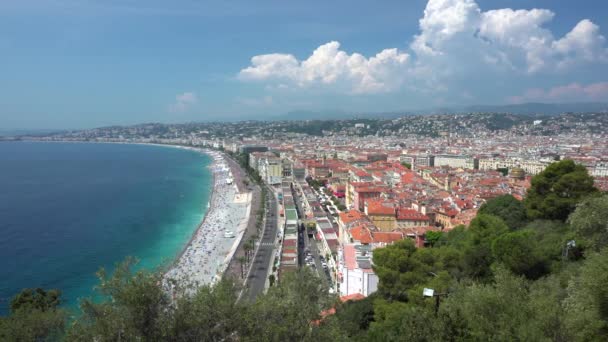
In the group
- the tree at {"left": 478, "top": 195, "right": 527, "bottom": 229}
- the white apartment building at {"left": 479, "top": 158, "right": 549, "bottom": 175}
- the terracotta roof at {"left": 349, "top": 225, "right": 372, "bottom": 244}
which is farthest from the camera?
the white apartment building at {"left": 479, "top": 158, "right": 549, "bottom": 175}

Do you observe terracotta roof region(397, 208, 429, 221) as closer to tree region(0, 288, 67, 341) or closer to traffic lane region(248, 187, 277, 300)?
traffic lane region(248, 187, 277, 300)

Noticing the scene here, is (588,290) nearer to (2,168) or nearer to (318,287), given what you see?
(318,287)

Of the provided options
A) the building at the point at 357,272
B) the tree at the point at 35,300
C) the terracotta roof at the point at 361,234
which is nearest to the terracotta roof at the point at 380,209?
the terracotta roof at the point at 361,234

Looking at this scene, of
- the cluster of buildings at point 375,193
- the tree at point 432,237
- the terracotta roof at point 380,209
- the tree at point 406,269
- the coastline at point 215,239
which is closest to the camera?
the tree at point 406,269

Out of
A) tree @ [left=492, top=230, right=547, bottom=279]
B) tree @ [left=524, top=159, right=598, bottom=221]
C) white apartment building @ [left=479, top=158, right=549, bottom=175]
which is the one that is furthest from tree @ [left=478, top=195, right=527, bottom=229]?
white apartment building @ [left=479, top=158, right=549, bottom=175]

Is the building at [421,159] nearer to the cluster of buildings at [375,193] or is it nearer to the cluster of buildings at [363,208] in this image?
the cluster of buildings at [375,193]

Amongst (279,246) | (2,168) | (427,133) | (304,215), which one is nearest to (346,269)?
(279,246)
